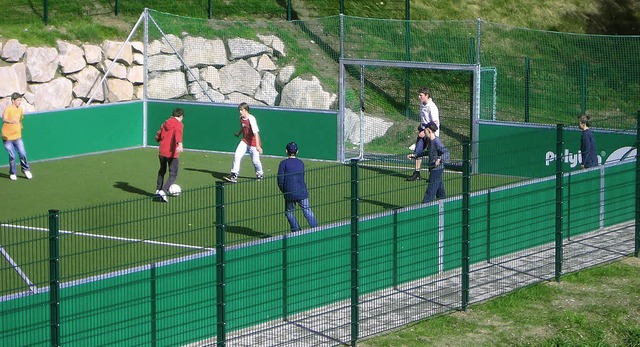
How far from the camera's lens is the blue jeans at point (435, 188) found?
1464 centimetres

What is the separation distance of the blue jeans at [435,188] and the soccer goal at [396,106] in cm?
814

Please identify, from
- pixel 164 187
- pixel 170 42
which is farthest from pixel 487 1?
pixel 164 187

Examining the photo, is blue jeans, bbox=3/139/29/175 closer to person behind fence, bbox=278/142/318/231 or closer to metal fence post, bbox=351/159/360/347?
person behind fence, bbox=278/142/318/231

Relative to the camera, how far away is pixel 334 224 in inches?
484

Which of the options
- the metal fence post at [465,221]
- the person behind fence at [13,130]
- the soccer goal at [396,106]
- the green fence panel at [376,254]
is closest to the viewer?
the green fence panel at [376,254]

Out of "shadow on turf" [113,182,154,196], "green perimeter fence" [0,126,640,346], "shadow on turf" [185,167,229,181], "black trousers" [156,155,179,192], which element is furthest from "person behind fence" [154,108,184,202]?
"shadow on turf" [185,167,229,181]

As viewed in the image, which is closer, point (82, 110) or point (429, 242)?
point (429, 242)

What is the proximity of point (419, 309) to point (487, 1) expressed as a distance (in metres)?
23.0

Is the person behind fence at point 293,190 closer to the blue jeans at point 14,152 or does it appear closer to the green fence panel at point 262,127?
the blue jeans at point 14,152

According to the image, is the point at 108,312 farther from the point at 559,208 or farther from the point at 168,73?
the point at 168,73

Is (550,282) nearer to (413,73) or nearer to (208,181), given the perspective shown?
(208,181)

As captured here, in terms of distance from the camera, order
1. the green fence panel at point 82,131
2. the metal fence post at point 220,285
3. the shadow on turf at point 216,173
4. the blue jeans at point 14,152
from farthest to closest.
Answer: the green fence panel at point 82,131, the shadow on turf at point 216,173, the blue jeans at point 14,152, the metal fence post at point 220,285

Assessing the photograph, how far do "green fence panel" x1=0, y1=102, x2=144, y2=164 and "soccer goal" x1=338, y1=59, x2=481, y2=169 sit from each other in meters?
4.81

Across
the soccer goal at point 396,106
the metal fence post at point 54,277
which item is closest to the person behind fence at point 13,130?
the soccer goal at point 396,106
